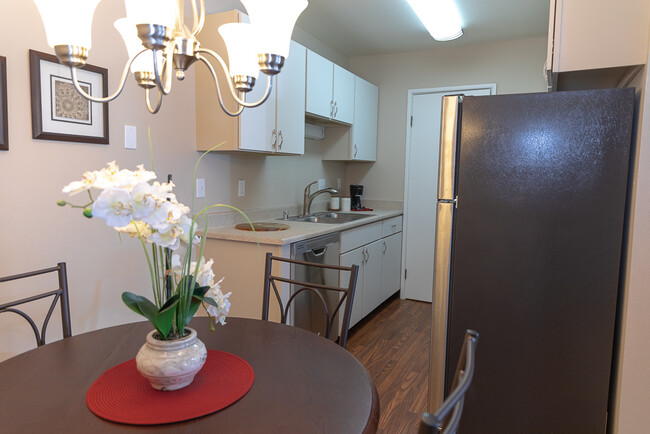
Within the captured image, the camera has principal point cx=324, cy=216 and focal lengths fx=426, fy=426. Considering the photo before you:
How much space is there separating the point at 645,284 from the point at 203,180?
7.01ft

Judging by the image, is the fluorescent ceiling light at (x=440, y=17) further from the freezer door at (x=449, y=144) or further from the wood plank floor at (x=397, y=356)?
the wood plank floor at (x=397, y=356)

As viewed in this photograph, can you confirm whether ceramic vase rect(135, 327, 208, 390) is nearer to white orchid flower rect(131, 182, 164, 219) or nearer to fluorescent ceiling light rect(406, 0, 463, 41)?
white orchid flower rect(131, 182, 164, 219)

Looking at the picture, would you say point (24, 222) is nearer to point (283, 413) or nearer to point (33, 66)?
point (33, 66)

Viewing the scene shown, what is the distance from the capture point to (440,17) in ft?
9.75

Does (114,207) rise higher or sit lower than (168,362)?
higher

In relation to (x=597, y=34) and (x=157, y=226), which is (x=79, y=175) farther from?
(x=597, y=34)

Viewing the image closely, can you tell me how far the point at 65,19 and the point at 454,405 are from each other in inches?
45.5

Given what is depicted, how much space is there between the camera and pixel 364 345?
3.01 metres

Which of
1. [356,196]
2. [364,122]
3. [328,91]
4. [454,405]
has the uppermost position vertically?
[328,91]

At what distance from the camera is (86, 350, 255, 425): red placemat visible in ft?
2.83

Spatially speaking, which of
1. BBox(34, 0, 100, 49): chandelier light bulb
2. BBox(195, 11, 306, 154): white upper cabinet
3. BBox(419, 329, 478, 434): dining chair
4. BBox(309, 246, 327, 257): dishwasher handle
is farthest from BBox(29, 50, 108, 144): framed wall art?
BBox(419, 329, 478, 434): dining chair

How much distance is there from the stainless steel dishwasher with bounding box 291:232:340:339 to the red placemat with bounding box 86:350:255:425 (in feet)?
4.31

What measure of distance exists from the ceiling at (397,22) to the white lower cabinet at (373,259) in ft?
5.15

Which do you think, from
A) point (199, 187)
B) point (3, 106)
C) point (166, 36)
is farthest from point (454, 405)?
point (199, 187)
